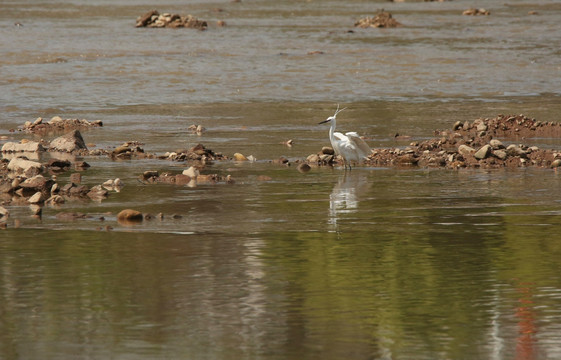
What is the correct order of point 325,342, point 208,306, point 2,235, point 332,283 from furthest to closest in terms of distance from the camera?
1. point 2,235
2. point 332,283
3. point 208,306
4. point 325,342

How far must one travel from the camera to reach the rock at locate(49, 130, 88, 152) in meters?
18.7

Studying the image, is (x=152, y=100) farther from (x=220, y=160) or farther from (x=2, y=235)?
(x=2, y=235)

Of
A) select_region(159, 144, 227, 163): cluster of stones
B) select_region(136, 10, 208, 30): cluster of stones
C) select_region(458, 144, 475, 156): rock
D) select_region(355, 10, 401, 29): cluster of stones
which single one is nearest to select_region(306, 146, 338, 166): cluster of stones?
select_region(159, 144, 227, 163): cluster of stones

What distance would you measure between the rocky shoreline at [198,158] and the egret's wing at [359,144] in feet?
1.85

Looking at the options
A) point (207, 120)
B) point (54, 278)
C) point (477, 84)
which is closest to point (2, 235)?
point (54, 278)

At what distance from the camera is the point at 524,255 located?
35.7 ft

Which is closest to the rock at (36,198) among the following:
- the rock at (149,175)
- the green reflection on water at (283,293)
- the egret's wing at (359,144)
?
the green reflection on water at (283,293)

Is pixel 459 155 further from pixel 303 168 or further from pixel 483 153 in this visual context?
pixel 303 168

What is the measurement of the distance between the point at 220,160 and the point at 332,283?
817cm

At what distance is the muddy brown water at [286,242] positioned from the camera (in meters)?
8.38

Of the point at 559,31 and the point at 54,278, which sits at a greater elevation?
the point at 559,31

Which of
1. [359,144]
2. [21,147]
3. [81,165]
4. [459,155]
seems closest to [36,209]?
[81,165]

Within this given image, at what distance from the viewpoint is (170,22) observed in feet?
168

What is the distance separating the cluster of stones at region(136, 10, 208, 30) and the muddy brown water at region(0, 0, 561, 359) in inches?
827
